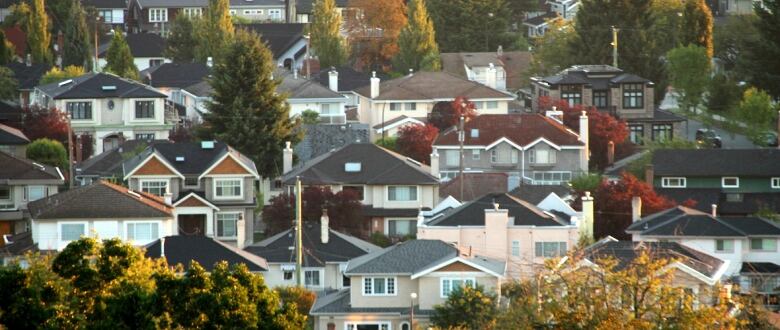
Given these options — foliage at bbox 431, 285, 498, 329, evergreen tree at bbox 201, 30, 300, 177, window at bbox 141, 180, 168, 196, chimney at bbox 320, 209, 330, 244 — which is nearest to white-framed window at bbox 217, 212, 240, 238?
window at bbox 141, 180, 168, 196

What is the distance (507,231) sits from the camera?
2510 inches

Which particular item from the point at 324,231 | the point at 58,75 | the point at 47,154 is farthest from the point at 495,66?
the point at 324,231

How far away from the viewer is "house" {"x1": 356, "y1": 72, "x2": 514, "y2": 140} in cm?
9475

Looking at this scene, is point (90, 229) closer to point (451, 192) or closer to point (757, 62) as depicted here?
point (451, 192)

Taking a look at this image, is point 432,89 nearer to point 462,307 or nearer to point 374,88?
point 374,88

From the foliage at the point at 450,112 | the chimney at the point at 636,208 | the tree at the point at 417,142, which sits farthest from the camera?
the foliage at the point at 450,112

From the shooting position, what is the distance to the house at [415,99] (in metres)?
94.8

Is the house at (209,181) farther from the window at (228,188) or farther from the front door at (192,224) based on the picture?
the front door at (192,224)

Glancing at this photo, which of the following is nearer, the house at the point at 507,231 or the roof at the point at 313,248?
the house at the point at 507,231

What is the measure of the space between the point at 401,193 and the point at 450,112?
20.0 m

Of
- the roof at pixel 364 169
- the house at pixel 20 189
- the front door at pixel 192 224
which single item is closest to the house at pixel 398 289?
the front door at pixel 192 224

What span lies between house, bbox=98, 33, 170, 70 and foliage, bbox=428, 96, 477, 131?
1041 inches

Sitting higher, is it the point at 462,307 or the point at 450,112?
the point at 450,112

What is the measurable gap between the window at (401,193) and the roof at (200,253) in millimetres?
10929
